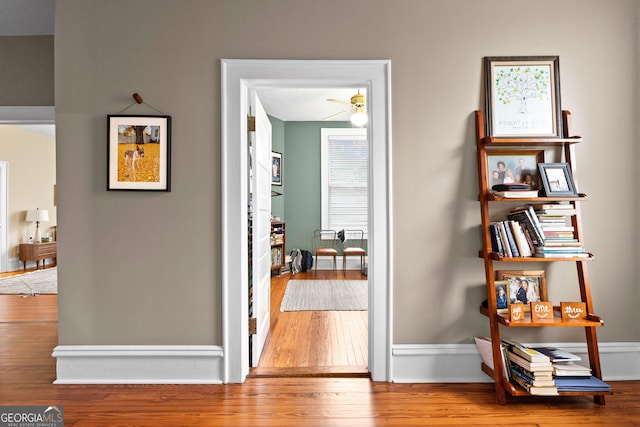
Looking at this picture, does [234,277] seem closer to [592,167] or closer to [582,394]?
[582,394]

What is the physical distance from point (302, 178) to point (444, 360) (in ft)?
15.8

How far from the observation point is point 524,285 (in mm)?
2391

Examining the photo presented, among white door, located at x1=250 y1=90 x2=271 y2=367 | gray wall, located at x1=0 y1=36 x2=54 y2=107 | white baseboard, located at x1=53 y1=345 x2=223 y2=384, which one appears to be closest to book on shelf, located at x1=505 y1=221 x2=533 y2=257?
white door, located at x1=250 y1=90 x2=271 y2=367

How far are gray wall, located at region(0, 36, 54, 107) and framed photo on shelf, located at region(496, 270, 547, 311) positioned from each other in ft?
13.6

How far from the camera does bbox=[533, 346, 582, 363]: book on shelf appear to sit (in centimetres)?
215

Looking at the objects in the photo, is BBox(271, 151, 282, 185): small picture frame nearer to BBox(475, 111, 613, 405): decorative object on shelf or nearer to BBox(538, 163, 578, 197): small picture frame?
BBox(475, 111, 613, 405): decorative object on shelf

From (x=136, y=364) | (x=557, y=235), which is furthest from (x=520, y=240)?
(x=136, y=364)

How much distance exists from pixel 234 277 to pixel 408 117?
1.59 m

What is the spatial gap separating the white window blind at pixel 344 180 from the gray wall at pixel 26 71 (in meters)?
4.29

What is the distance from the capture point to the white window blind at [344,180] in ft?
22.3

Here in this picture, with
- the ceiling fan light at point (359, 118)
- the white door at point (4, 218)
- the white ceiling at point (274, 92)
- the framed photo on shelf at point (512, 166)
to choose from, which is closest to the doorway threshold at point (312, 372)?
the framed photo on shelf at point (512, 166)

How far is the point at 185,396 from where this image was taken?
2.25 m

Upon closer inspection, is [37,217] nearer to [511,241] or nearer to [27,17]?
[27,17]

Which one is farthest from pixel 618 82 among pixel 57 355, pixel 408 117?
pixel 57 355
